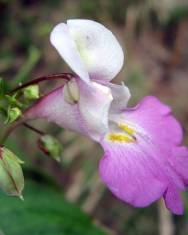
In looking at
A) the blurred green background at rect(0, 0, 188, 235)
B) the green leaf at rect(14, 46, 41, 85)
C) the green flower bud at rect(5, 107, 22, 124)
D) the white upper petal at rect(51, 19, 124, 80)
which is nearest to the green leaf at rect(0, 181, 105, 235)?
the blurred green background at rect(0, 0, 188, 235)

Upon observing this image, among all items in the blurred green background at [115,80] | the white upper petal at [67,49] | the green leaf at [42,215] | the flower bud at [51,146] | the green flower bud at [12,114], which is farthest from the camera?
the blurred green background at [115,80]

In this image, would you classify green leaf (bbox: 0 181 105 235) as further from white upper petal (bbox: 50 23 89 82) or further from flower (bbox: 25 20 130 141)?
white upper petal (bbox: 50 23 89 82)

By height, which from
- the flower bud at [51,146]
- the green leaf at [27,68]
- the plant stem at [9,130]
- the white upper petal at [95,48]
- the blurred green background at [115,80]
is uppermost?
the white upper petal at [95,48]

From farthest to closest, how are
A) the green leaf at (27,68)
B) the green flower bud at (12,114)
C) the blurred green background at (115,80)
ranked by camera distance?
the blurred green background at (115,80)
the green leaf at (27,68)
the green flower bud at (12,114)

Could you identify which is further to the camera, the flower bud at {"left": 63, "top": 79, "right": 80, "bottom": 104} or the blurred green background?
the blurred green background

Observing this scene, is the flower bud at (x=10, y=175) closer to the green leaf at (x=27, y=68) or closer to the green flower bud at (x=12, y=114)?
the green flower bud at (x=12, y=114)

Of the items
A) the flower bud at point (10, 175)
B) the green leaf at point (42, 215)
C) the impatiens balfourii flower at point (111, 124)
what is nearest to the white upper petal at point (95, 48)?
the impatiens balfourii flower at point (111, 124)

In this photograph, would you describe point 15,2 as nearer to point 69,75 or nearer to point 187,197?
point 187,197
